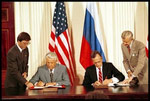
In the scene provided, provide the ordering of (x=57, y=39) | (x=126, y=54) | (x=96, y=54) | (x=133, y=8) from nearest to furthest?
(x=96, y=54) < (x=126, y=54) < (x=57, y=39) < (x=133, y=8)

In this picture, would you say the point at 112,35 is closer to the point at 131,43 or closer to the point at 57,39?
the point at 57,39

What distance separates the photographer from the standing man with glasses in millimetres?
4695

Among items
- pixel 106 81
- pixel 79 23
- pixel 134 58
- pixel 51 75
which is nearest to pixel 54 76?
pixel 51 75

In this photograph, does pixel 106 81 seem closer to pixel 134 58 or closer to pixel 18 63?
pixel 134 58

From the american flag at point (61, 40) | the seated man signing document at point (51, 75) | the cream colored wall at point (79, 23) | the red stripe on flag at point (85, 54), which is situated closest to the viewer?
the seated man signing document at point (51, 75)

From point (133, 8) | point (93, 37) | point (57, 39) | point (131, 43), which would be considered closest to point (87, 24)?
point (93, 37)

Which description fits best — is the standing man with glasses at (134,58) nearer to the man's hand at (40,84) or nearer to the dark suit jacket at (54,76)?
the dark suit jacket at (54,76)

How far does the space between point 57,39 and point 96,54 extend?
5.50 ft

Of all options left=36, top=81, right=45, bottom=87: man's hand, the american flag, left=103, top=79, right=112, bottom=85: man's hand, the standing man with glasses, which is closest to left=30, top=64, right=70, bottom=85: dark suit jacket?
left=36, top=81, right=45, bottom=87: man's hand

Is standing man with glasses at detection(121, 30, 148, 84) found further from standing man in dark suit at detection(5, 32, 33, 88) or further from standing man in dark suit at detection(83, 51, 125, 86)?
standing man in dark suit at detection(5, 32, 33, 88)

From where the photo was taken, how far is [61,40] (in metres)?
6.13

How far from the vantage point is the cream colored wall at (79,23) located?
21.2 ft

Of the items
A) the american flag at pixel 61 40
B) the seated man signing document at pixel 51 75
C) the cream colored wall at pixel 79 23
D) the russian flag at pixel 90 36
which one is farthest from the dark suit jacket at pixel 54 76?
the cream colored wall at pixel 79 23

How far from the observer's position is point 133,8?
6.57 metres
